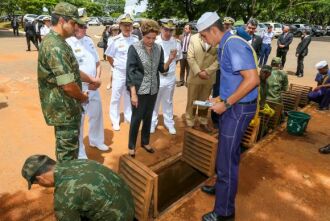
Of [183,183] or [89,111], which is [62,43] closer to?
[89,111]

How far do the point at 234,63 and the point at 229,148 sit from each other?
33.5 inches

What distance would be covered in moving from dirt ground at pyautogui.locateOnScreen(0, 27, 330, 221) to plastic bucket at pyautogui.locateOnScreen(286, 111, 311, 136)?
0.14m

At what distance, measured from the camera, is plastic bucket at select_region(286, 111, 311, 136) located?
5.75 m

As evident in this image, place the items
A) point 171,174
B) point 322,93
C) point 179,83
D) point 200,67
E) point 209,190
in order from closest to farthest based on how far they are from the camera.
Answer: point 209,190, point 171,174, point 200,67, point 322,93, point 179,83

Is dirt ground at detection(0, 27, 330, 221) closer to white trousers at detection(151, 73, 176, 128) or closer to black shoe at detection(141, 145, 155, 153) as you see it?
black shoe at detection(141, 145, 155, 153)

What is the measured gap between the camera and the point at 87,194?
1923 millimetres

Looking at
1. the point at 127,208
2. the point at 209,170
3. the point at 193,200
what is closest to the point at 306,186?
the point at 209,170

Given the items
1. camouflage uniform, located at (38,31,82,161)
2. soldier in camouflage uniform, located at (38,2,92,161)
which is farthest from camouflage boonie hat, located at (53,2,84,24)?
camouflage uniform, located at (38,31,82,161)

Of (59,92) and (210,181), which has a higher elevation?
(59,92)

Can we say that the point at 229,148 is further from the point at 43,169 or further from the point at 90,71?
the point at 90,71

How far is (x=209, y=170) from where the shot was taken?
428 cm

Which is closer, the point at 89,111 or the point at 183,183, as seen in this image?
the point at 183,183

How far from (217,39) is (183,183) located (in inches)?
89.3

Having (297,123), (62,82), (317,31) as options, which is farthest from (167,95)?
(317,31)
